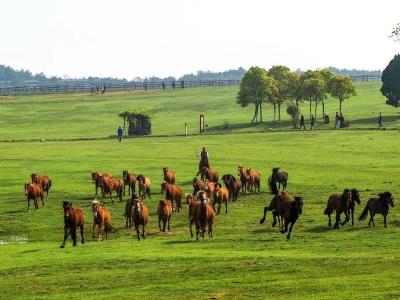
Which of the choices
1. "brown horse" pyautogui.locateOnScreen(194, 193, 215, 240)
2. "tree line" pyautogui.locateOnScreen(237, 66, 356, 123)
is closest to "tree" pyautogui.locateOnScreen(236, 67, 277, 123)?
"tree line" pyautogui.locateOnScreen(237, 66, 356, 123)

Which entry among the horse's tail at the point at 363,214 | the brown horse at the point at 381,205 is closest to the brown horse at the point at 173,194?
the horse's tail at the point at 363,214

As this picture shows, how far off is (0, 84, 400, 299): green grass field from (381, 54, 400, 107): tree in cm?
2928

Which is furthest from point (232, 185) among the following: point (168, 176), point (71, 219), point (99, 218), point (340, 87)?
point (340, 87)

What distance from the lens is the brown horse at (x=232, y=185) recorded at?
43344mm

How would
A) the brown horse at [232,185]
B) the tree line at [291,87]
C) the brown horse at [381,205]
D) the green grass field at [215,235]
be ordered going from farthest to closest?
the tree line at [291,87], the brown horse at [232,185], the brown horse at [381,205], the green grass field at [215,235]

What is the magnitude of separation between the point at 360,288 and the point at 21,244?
1712cm

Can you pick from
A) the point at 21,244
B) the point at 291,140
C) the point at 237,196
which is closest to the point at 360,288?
the point at 21,244

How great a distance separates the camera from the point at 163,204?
3500 centimetres

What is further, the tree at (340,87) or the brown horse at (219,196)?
the tree at (340,87)

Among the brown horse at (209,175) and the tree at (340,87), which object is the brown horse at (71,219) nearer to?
the brown horse at (209,175)

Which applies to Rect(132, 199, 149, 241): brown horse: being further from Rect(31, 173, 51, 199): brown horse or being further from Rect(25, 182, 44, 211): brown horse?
Rect(31, 173, 51, 199): brown horse

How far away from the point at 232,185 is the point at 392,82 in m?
79.9

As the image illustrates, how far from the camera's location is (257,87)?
11912 cm

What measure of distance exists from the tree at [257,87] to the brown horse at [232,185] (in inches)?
2912
